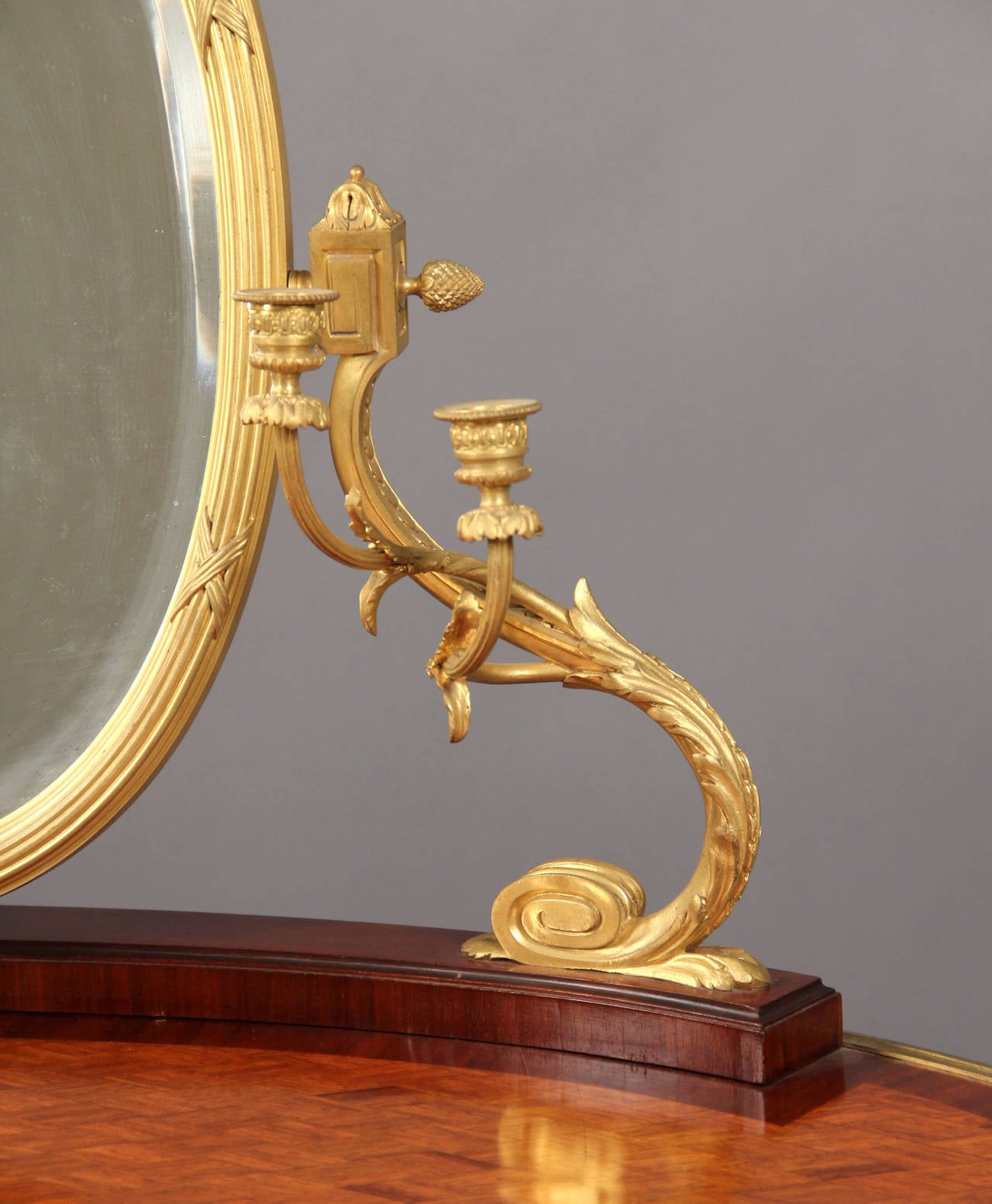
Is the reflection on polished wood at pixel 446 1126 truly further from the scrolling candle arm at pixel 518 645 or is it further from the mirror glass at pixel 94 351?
the mirror glass at pixel 94 351

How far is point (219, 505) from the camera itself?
157cm

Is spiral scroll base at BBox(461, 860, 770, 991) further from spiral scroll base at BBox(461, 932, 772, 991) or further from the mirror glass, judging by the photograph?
the mirror glass

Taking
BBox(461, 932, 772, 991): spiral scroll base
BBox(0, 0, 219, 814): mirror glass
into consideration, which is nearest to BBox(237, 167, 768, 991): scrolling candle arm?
BBox(461, 932, 772, 991): spiral scroll base

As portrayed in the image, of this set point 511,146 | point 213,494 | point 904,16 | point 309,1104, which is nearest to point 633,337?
point 511,146

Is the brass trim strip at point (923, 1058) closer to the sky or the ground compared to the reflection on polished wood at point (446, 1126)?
closer to the sky

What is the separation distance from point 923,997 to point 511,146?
1257 millimetres

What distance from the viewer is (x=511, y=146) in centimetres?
260

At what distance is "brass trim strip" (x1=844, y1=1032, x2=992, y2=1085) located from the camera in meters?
1.38

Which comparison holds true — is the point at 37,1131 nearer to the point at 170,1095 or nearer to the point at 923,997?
the point at 170,1095

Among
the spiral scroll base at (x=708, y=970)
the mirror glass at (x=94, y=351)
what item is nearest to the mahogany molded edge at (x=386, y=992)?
the spiral scroll base at (x=708, y=970)

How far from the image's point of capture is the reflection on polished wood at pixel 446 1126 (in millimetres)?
1227

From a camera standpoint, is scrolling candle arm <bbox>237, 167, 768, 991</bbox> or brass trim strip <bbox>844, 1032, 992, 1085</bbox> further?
scrolling candle arm <bbox>237, 167, 768, 991</bbox>

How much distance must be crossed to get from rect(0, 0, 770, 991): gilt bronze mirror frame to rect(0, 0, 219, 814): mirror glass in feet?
0.07

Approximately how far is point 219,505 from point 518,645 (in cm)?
26
